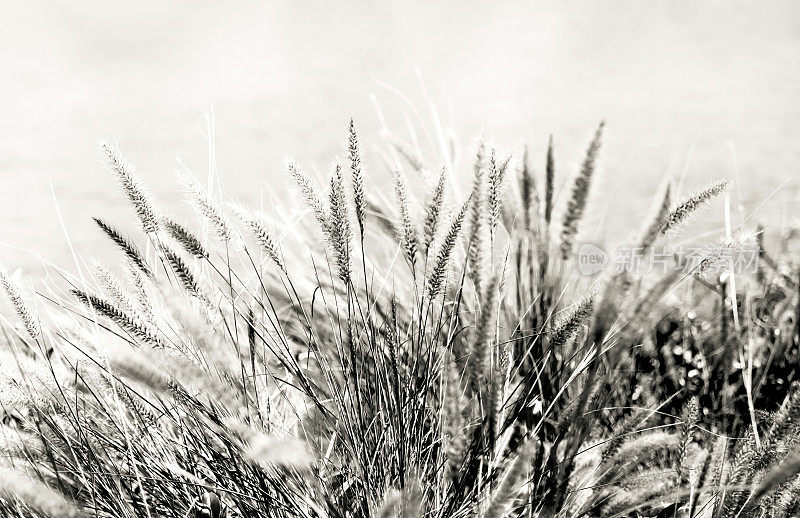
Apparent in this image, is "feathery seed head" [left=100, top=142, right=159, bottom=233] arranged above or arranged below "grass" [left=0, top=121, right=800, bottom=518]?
above

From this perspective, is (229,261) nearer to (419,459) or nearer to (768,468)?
(419,459)

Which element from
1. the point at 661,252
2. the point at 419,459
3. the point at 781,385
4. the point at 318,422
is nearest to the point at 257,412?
the point at 318,422

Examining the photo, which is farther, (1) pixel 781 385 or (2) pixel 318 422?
(1) pixel 781 385

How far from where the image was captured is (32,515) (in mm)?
817

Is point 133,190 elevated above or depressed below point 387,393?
above

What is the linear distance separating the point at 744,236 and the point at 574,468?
1.26 ft

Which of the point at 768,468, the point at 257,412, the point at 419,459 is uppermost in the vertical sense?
the point at 257,412

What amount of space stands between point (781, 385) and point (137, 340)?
154cm

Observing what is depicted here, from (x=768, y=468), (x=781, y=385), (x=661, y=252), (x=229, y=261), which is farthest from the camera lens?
(x=781, y=385)

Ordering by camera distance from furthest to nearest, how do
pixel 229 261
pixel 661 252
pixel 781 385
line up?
pixel 781 385 < pixel 229 261 < pixel 661 252

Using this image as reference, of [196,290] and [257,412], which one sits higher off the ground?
[196,290]

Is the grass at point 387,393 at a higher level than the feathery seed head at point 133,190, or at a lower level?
lower

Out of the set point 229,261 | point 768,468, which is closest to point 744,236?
point 768,468

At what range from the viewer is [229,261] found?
971 mm
